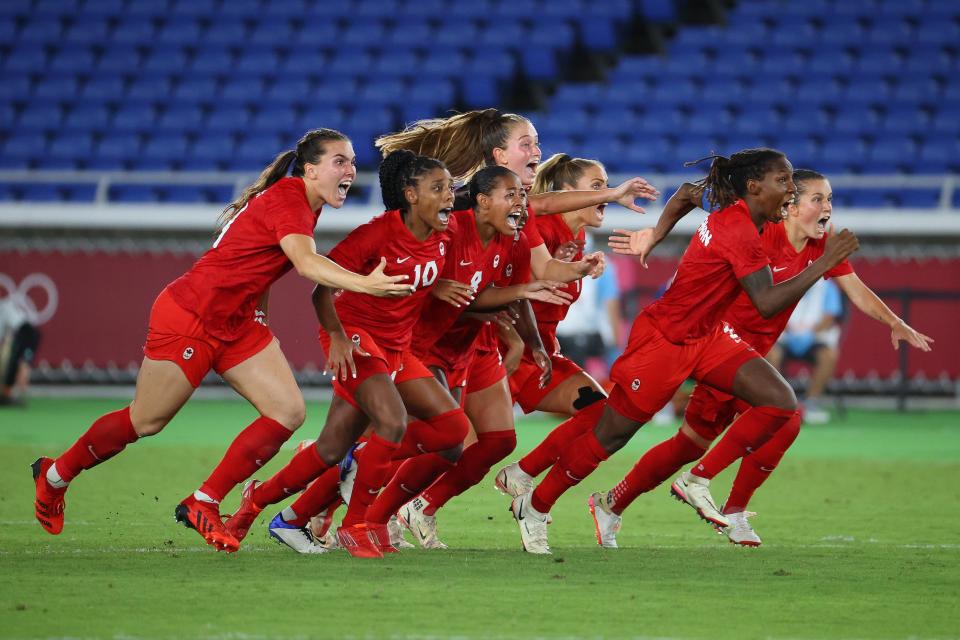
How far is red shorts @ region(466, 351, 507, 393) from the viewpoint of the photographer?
7.33m

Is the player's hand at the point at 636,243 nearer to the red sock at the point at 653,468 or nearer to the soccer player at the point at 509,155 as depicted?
the soccer player at the point at 509,155

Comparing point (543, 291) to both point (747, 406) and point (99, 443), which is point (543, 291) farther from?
point (99, 443)

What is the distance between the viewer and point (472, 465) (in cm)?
723

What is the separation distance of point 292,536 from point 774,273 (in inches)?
122

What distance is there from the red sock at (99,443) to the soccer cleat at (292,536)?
778 millimetres

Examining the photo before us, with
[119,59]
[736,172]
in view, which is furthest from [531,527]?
[119,59]

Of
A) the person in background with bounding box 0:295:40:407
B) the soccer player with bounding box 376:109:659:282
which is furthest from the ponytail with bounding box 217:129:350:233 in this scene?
the person in background with bounding box 0:295:40:407

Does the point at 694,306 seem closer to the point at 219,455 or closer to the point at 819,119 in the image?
the point at 219,455

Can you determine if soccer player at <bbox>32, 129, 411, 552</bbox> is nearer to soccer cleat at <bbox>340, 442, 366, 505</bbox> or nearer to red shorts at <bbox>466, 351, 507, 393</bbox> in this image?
soccer cleat at <bbox>340, 442, 366, 505</bbox>

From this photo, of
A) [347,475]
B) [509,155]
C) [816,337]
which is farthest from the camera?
[816,337]

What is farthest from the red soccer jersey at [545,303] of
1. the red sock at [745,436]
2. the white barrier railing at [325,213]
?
the white barrier railing at [325,213]

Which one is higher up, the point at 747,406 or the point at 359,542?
the point at 747,406

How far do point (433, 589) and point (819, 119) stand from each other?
50.5 ft

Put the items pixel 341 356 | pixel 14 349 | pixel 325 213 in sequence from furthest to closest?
pixel 325 213
pixel 14 349
pixel 341 356
